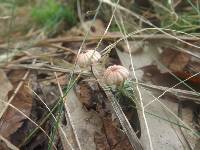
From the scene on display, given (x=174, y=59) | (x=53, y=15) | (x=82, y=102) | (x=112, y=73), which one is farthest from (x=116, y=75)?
(x=53, y=15)

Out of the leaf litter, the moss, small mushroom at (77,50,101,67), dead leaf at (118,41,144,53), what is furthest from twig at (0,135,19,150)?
the moss

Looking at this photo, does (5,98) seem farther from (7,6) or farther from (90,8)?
(7,6)

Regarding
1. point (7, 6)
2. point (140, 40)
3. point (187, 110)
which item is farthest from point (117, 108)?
point (7, 6)

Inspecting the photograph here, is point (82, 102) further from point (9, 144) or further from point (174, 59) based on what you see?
point (174, 59)

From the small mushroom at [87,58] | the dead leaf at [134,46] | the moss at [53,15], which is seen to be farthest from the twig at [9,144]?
the moss at [53,15]

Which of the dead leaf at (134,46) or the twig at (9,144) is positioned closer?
the twig at (9,144)

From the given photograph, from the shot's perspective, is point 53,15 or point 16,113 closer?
point 16,113

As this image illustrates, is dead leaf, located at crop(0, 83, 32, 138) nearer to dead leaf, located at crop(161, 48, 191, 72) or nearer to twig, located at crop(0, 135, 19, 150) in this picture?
twig, located at crop(0, 135, 19, 150)

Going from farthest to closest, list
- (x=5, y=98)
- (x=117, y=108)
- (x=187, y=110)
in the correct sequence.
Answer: (x=5, y=98) < (x=187, y=110) < (x=117, y=108)

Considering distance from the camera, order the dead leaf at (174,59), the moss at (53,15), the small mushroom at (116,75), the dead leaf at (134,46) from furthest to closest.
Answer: the moss at (53,15) → the dead leaf at (134,46) → the dead leaf at (174,59) → the small mushroom at (116,75)

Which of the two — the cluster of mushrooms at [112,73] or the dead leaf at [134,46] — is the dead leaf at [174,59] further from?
→ the cluster of mushrooms at [112,73]

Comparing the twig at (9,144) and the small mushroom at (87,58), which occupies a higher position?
the small mushroom at (87,58)
